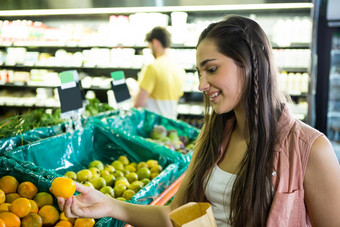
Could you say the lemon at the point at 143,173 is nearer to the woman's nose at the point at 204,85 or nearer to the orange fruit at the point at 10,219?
the orange fruit at the point at 10,219

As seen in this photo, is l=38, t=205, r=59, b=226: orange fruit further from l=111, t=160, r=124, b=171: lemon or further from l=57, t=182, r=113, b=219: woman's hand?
l=111, t=160, r=124, b=171: lemon

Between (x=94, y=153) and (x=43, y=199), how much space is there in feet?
3.40

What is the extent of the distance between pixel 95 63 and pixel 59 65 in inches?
25.5

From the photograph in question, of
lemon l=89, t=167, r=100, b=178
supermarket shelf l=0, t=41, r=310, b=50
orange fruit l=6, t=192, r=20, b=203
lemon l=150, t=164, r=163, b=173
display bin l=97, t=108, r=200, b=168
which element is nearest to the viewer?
orange fruit l=6, t=192, r=20, b=203

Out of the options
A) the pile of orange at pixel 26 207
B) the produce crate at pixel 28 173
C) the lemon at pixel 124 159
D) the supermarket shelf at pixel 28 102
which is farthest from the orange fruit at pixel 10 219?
the supermarket shelf at pixel 28 102

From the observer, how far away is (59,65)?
5883 mm

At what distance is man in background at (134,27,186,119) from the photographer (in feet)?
13.7

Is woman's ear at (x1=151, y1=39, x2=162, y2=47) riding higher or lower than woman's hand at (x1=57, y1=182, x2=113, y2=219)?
higher

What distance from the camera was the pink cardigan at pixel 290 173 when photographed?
1.24 metres

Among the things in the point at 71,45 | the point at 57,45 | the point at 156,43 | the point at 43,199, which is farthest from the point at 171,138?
the point at 57,45

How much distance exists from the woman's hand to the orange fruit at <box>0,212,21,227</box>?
0.89ft

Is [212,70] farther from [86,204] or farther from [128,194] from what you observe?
[128,194]

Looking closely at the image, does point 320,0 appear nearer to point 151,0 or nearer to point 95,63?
point 151,0

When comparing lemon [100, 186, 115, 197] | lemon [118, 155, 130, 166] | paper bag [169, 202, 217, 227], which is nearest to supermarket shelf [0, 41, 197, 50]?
lemon [118, 155, 130, 166]
